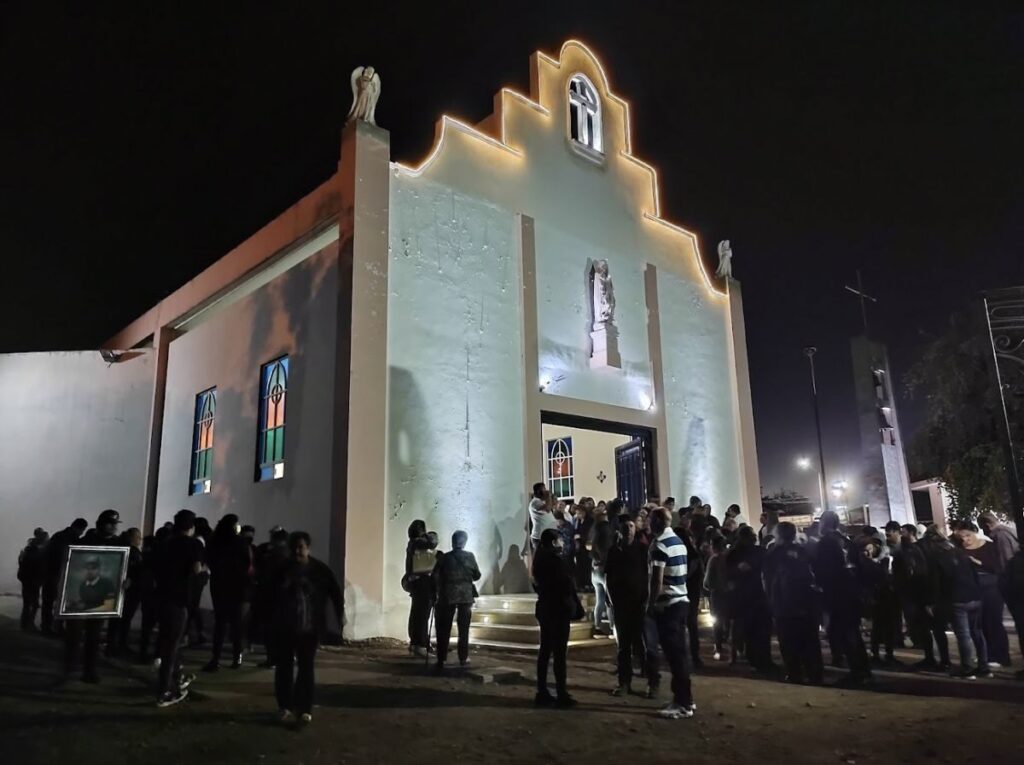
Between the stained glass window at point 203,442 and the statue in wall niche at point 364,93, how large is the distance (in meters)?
6.43

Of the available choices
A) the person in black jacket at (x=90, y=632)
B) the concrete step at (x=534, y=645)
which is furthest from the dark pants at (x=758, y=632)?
the person in black jacket at (x=90, y=632)

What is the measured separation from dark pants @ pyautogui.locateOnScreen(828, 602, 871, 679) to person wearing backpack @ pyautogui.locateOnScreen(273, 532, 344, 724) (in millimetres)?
5555

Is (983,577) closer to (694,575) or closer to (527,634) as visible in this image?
(694,575)

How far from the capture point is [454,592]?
8.90 metres

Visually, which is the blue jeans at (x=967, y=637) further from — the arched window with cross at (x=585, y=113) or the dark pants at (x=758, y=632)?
the arched window with cross at (x=585, y=113)

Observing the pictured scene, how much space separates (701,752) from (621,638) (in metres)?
2.11

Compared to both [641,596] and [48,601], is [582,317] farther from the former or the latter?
[48,601]

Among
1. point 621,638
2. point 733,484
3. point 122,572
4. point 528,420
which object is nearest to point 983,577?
point 621,638

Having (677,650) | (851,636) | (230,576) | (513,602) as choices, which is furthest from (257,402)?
(851,636)

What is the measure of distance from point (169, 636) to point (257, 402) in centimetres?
762

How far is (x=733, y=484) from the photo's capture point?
691 inches

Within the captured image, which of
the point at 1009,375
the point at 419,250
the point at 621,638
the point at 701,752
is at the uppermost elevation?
the point at 419,250

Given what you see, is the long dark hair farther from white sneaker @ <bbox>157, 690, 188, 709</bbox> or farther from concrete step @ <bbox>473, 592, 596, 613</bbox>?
concrete step @ <bbox>473, 592, 596, 613</bbox>

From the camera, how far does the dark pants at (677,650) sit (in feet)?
22.2
